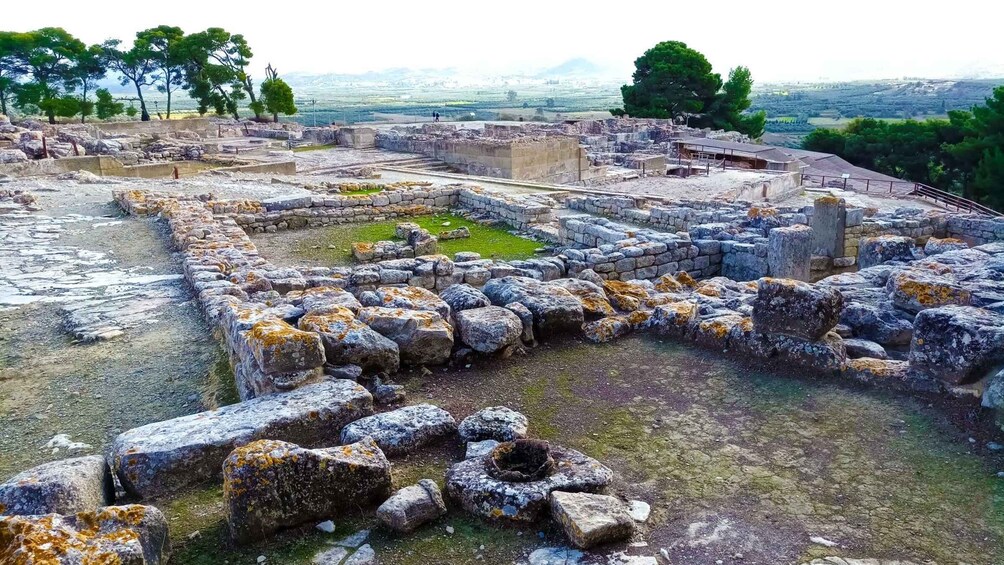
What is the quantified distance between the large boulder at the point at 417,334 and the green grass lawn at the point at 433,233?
22.8ft

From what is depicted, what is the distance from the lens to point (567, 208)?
709 inches

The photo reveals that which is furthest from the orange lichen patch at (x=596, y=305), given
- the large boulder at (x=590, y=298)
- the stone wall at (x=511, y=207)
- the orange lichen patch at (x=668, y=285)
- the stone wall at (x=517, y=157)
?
the stone wall at (x=517, y=157)

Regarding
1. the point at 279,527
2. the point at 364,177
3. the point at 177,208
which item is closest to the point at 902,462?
the point at 279,527

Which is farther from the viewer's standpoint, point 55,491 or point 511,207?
point 511,207

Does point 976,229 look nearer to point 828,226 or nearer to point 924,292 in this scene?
point 828,226

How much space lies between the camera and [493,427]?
4.52 metres

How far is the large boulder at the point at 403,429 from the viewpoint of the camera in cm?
437

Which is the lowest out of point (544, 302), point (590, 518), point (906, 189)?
point (906, 189)

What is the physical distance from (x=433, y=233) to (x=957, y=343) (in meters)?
11.4

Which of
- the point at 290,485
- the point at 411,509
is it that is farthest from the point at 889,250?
the point at 290,485

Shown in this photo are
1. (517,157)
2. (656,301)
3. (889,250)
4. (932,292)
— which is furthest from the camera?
(517,157)

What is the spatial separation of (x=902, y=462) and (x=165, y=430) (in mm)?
4454

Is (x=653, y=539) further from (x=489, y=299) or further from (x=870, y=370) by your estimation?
(x=489, y=299)

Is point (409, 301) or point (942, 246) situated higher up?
point (409, 301)
